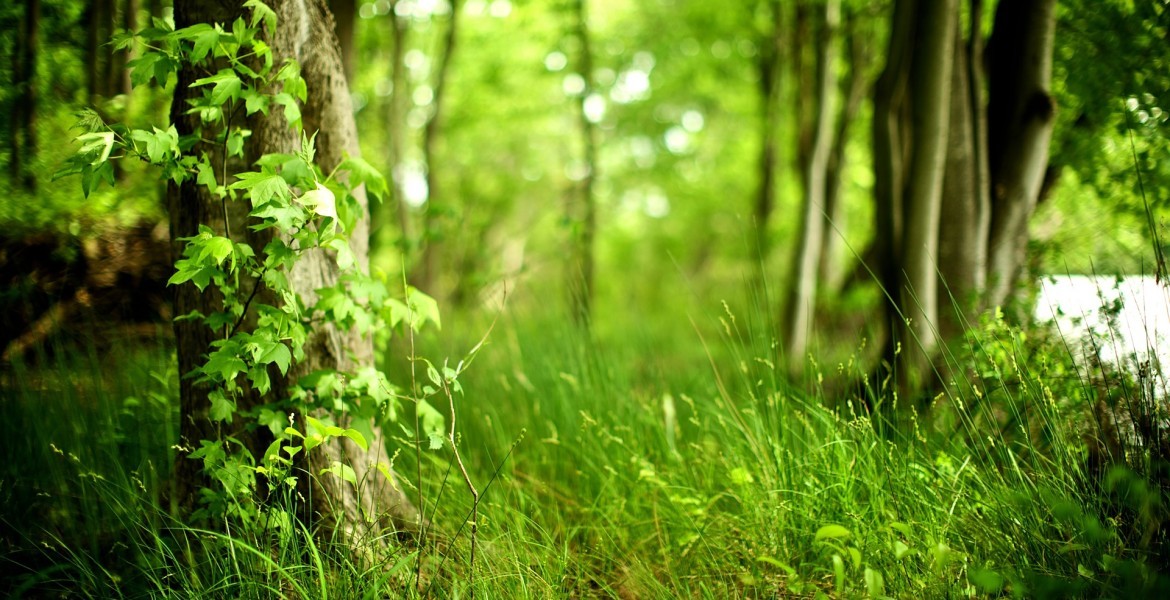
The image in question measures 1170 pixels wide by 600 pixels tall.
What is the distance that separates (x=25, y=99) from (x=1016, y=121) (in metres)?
4.71

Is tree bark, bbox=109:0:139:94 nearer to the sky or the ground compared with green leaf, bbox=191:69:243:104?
nearer to the sky

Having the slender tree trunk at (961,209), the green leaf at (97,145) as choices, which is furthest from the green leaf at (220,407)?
the slender tree trunk at (961,209)

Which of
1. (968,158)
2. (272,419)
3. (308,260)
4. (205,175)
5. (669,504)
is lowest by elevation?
(669,504)

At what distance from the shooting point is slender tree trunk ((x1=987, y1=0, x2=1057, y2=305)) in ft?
9.04

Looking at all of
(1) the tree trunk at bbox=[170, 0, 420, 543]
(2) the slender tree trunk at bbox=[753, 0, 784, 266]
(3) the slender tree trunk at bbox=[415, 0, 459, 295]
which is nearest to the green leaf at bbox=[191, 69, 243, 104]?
(1) the tree trunk at bbox=[170, 0, 420, 543]

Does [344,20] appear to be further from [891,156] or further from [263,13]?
[891,156]

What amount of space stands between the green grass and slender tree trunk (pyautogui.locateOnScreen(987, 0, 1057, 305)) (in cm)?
97

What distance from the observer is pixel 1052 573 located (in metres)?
1.45

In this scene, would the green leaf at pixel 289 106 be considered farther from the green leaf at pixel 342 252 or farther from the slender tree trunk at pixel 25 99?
the slender tree trunk at pixel 25 99

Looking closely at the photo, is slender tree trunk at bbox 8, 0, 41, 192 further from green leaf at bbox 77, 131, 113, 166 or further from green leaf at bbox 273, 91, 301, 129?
green leaf at bbox 273, 91, 301, 129

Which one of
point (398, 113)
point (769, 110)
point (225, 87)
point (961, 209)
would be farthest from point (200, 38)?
point (769, 110)

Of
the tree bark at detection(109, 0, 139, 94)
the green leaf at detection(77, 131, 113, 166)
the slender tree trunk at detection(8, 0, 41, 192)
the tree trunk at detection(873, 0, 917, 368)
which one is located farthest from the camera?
the tree bark at detection(109, 0, 139, 94)

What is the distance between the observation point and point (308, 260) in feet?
6.43

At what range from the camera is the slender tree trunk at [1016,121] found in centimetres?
276
